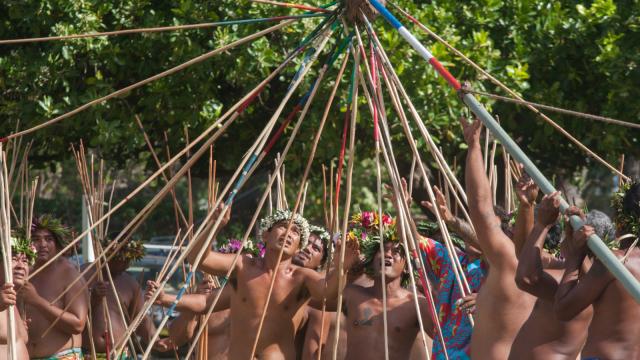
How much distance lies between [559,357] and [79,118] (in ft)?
18.0

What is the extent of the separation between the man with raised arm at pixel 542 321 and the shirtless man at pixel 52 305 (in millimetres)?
3179

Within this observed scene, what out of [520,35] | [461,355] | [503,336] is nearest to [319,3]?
[520,35]

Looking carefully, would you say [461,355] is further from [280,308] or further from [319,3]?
[319,3]

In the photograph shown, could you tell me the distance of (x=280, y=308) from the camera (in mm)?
6551

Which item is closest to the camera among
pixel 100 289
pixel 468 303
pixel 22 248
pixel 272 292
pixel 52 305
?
pixel 468 303

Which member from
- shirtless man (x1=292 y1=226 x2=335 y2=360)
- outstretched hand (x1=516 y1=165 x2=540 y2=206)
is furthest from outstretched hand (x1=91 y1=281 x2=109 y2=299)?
outstretched hand (x1=516 y1=165 x2=540 y2=206)

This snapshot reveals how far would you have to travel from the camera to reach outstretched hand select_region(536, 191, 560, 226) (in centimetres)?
389

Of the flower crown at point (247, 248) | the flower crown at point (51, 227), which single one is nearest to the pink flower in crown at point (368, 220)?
the flower crown at point (247, 248)

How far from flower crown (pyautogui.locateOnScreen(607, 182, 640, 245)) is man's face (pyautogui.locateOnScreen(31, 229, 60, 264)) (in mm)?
3913

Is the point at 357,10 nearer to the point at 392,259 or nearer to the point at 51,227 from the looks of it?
the point at 392,259

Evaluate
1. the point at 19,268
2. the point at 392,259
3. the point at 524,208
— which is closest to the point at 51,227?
the point at 19,268

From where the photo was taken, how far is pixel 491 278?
15.8 feet

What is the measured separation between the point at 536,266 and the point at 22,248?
10.2 ft

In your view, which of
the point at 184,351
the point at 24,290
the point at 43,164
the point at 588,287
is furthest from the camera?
the point at 184,351
